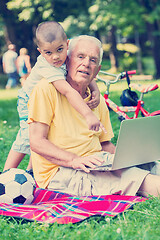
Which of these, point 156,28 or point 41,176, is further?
point 156,28

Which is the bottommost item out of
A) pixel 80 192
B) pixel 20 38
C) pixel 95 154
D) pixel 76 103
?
pixel 20 38

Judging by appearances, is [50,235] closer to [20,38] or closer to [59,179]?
[59,179]

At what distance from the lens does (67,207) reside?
2967mm

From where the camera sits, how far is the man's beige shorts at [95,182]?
3.16m

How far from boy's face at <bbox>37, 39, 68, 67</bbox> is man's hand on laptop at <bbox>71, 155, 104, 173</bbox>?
2.41ft

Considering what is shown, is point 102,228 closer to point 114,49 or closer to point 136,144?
point 136,144

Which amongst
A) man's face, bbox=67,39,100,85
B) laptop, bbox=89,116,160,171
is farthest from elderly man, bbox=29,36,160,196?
laptop, bbox=89,116,160,171

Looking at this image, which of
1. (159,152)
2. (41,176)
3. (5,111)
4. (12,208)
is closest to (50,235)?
(12,208)

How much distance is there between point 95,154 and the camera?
10.7 feet

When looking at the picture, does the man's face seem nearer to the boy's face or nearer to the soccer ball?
the boy's face

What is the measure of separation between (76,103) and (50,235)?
991 millimetres

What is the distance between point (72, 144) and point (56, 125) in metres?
0.19

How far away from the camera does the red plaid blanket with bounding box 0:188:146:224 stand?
2.80 metres

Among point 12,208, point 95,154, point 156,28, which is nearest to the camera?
point 12,208
